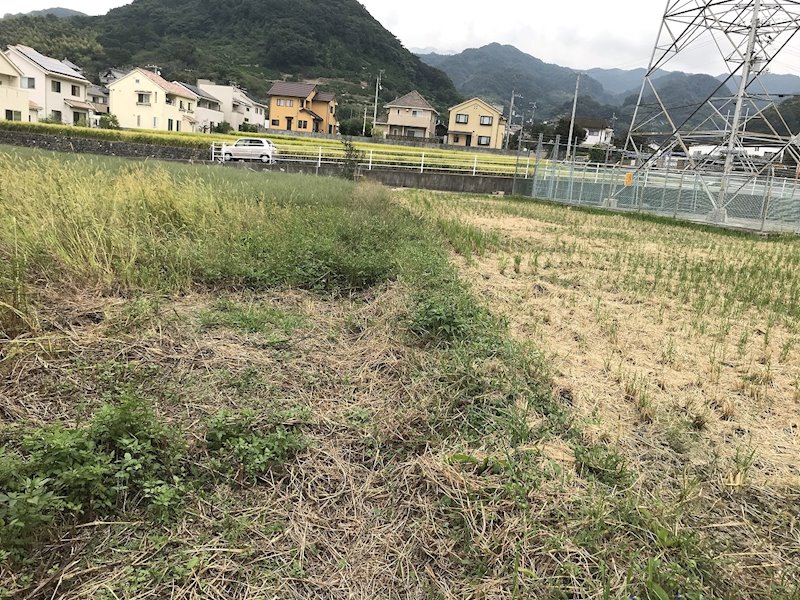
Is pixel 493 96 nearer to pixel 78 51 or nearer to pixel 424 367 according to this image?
pixel 78 51

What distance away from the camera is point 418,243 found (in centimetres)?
628

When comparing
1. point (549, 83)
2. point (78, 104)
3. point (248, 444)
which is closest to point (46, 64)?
point (78, 104)

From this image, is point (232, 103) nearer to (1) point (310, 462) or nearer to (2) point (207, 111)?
(2) point (207, 111)

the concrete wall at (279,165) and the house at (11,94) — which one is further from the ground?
the house at (11,94)

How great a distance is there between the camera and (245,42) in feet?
288

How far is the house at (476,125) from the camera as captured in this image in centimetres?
5229

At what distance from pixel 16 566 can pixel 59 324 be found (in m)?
1.62

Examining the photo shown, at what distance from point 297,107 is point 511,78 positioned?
286 feet

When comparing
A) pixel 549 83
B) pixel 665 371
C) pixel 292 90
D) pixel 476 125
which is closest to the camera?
pixel 665 371

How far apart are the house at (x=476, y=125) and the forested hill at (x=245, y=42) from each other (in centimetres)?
2859

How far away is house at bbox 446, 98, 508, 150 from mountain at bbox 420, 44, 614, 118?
40.4 meters

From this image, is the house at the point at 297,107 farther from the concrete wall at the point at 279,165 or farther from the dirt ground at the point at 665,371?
the dirt ground at the point at 665,371

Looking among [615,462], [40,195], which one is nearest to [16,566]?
[615,462]

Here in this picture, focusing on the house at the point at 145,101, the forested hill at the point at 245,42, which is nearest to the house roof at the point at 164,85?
the house at the point at 145,101
